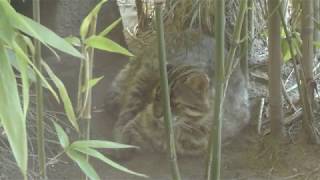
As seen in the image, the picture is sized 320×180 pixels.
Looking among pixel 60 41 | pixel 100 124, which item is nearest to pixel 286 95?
pixel 100 124

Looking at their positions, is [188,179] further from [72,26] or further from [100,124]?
[72,26]

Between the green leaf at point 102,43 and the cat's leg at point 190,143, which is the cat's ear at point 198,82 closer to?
the cat's leg at point 190,143

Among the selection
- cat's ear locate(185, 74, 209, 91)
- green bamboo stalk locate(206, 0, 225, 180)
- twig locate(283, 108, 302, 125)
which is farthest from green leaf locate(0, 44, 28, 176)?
twig locate(283, 108, 302, 125)

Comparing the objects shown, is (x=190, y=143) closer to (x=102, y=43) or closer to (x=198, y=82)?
(x=198, y=82)

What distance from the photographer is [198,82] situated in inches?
64.6

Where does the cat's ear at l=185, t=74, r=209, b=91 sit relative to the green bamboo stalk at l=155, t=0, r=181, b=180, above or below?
below

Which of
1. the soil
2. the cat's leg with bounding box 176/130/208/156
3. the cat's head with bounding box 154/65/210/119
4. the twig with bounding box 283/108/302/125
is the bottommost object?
the soil

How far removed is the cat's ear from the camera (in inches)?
63.9

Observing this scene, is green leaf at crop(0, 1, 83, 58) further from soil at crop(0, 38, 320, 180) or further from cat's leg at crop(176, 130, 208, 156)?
cat's leg at crop(176, 130, 208, 156)

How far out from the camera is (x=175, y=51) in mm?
1800

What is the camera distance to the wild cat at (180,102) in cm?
165

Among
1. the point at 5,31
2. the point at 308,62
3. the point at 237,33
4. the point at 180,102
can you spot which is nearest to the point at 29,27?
the point at 5,31

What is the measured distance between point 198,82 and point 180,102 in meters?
0.07

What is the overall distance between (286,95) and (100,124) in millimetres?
541
